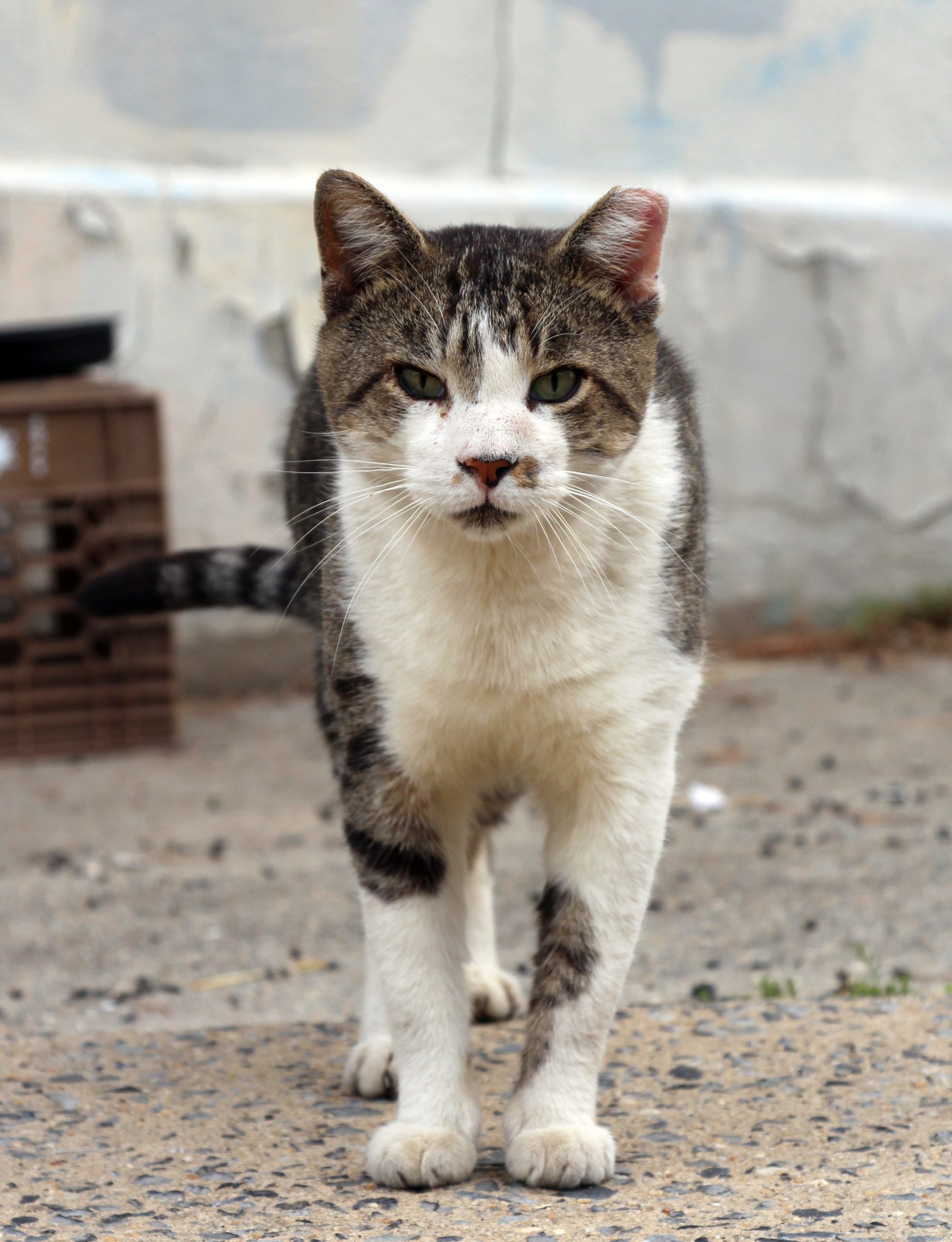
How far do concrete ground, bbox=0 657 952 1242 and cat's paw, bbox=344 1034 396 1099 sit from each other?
1.7 inches

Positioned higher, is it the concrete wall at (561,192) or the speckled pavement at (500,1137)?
the concrete wall at (561,192)

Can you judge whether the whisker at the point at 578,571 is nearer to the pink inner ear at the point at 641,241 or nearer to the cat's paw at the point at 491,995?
the pink inner ear at the point at 641,241

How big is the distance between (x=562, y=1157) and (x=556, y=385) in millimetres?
1176

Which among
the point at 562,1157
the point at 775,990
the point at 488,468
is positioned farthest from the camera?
the point at 775,990

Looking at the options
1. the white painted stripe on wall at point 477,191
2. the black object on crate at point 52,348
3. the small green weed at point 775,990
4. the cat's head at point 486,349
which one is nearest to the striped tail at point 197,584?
the cat's head at point 486,349

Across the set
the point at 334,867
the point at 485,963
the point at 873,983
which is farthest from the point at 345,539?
the point at 334,867

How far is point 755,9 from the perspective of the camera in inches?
236

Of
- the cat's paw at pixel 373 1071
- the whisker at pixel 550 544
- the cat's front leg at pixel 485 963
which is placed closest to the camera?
the whisker at pixel 550 544

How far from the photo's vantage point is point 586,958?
2.38 meters

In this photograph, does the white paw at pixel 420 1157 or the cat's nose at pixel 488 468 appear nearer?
the cat's nose at pixel 488 468

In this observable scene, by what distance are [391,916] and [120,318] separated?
4002mm

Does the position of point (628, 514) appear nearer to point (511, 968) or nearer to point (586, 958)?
point (586, 958)

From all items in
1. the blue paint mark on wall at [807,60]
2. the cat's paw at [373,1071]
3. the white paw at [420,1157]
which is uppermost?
the blue paint mark on wall at [807,60]

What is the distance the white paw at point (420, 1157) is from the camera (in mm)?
2316
